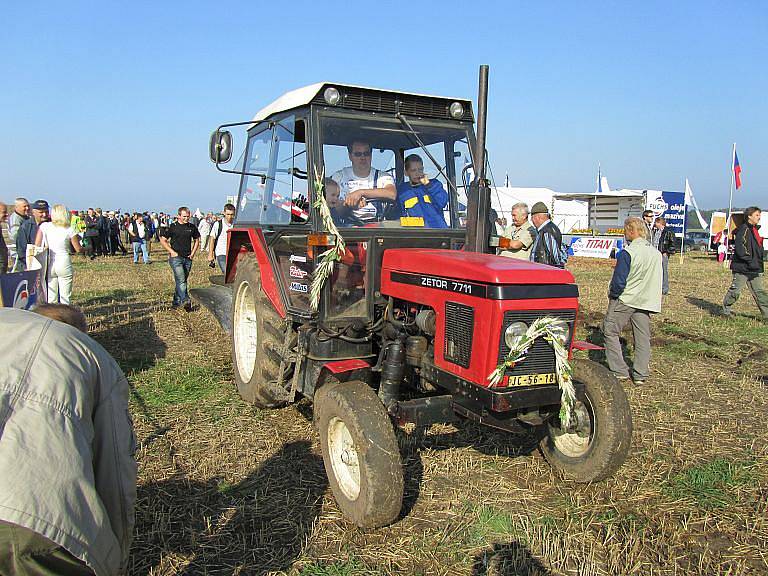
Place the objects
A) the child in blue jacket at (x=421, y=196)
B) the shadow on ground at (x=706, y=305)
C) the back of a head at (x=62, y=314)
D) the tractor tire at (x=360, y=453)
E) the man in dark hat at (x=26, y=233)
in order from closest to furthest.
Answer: the back of a head at (x=62, y=314) → the tractor tire at (x=360, y=453) → the child in blue jacket at (x=421, y=196) → the man in dark hat at (x=26, y=233) → the shadow on ground at (x=706, y=305)

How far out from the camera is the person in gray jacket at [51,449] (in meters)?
1.37

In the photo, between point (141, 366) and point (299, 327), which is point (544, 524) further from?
point (141, 366)

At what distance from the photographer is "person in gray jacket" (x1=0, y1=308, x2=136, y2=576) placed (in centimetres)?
137

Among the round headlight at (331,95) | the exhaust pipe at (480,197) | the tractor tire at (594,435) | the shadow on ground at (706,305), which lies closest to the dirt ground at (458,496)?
the tractor tire at (594,435)

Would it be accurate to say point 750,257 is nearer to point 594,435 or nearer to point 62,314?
point 594,435

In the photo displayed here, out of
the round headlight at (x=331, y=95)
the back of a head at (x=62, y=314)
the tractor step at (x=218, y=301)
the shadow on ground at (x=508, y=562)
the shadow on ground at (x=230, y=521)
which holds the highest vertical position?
the round headlight at (x=331, y=95)

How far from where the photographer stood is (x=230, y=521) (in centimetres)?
312

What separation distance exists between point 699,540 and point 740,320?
7.06m

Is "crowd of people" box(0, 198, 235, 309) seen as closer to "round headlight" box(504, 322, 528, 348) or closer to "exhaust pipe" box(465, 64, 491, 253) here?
"exhaust pipe" box(465, 64, 491, 253)

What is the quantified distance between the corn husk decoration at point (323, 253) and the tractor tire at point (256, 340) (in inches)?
18.7

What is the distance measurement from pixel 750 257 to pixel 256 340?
24.6 feet

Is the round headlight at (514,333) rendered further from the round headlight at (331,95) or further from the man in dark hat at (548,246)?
the man in dark hat at (548,246)

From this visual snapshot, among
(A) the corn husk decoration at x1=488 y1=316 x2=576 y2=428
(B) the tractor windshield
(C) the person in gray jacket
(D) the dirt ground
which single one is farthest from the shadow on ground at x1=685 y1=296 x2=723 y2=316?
(C) the person in gray jacket

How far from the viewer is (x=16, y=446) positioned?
1.39m
